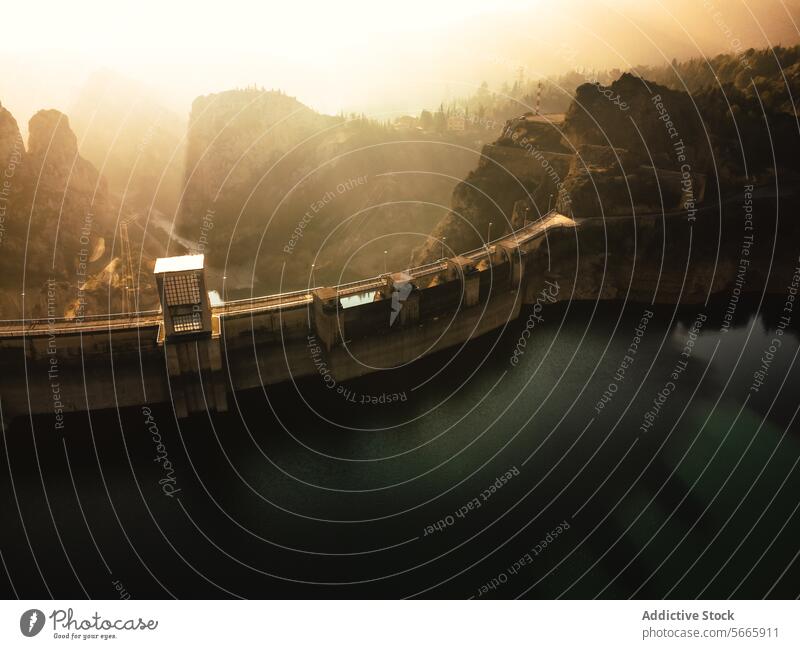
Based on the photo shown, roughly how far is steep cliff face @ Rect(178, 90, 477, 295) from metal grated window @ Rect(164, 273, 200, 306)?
190ft

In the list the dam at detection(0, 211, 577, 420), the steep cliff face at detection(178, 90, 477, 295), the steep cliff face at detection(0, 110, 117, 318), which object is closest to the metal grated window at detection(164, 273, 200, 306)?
the dam at detection(0, 211, 577, 420)

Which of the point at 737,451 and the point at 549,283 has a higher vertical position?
the point at 549,283

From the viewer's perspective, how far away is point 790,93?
228 ft

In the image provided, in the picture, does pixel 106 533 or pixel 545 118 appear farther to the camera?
pixel 545 118

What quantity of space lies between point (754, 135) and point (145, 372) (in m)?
65.4

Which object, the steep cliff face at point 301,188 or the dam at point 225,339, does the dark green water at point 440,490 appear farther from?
the steep cliff face at point 301,188

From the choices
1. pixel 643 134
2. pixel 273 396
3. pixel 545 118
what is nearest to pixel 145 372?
pixel 273 396

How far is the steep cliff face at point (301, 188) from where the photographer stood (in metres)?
98.2

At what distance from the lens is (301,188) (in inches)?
4321

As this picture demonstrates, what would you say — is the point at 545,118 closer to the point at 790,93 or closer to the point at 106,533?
the point at 790,93

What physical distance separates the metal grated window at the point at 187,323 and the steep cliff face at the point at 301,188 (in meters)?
57.3

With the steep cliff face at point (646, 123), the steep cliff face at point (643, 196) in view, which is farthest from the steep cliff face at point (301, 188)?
the steep cliff face at point (646, 123)
